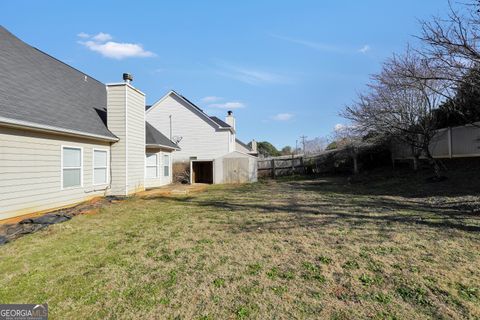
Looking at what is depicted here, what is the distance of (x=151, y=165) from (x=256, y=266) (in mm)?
12783

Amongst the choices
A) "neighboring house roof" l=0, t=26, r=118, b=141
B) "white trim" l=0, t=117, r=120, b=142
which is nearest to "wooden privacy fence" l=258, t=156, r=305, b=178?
"neighboring house roof" l=0, t=26, r=118, b=141

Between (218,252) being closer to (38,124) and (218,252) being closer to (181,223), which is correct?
(181,223)

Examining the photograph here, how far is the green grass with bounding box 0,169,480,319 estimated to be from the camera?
10.2 feet

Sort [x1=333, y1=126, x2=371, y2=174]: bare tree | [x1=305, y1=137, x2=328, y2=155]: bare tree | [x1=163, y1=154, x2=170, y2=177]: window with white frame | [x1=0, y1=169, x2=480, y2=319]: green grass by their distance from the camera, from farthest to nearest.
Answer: [x1=305, y1=137, x2=328, y2=155]: bare tree, [x1=333, y1=126, x2=371, y2=174]: bare tree, [x1=163, y1=154, x2=170, y2=177]: window with white frame, [x1=0, y1=169, x2=480, y2=319]: green grass

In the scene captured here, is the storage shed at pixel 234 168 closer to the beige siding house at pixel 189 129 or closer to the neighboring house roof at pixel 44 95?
the beige siding house at pixel 189 129

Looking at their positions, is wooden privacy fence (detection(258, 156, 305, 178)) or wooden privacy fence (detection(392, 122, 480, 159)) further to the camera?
wooden privacy fence (detection(258, 156, 305, 178))

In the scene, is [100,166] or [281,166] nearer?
[100,166]

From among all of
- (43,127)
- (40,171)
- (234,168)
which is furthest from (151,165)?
(43,127)

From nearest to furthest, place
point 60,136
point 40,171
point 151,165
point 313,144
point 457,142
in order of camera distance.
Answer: point 40,171, point 60,136, point 457,142, point 151,165, point 313,144

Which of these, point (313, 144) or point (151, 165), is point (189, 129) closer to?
point (151, 165)

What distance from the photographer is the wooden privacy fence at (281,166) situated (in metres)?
23.2

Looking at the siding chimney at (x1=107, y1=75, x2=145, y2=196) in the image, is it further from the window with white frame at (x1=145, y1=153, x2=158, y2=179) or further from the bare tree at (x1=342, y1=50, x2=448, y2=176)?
the bare tree at (x1=342, y1=50, x2=448, y2=176)

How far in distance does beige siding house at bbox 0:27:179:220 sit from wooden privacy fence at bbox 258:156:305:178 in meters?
10.0

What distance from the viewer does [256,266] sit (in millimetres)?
4219
